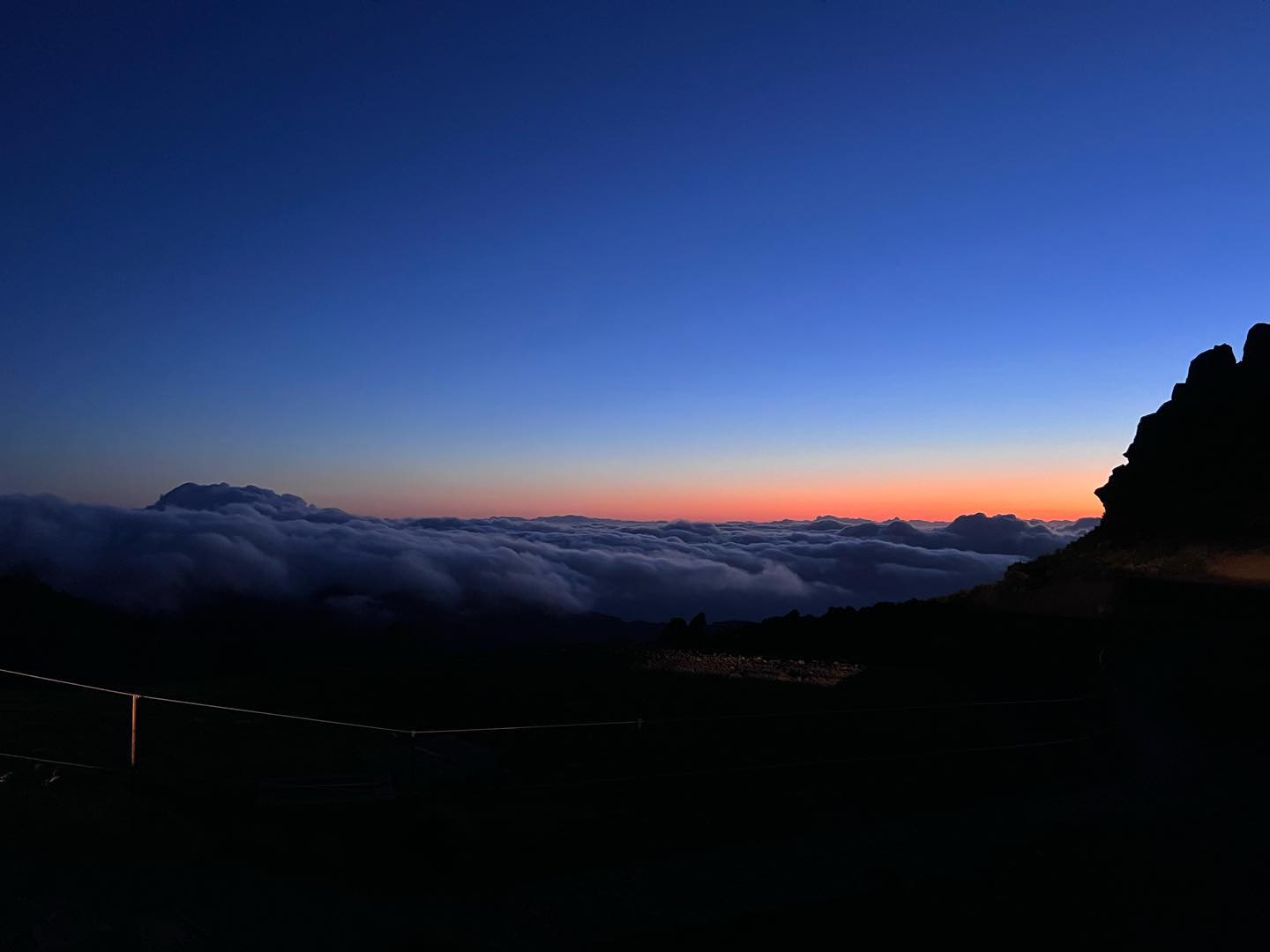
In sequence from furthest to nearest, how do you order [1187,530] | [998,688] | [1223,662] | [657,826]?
1. [1187,530]
2. [998,688]
3. [1223,662]
4. [657,826]

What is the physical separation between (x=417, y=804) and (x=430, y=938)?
2607mm

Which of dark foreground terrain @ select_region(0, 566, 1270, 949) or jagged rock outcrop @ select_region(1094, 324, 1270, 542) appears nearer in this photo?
dark foreground terrain @ select_region(0, 566, 1270, 949)

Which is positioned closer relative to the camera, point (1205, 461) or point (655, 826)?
point (655, 826)

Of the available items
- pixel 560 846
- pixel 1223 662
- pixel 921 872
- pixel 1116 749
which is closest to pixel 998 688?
pixel 1223 662

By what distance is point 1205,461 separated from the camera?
1591 inches

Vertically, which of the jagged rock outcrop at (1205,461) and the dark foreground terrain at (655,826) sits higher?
the jagged rock outcrop at (1205,461)

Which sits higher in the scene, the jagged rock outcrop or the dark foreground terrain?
the jagged rock outcrop

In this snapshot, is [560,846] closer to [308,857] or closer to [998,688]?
[308,857]

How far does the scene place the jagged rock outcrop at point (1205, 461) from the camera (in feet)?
120

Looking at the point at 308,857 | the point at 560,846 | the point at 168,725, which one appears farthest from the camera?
the point at 168,725

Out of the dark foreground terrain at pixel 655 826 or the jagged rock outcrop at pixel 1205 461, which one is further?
the jagged rock outcrop at pixel 1205 461

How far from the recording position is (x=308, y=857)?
5.83 metres

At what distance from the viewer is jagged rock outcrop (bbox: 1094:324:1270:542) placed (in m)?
36.7

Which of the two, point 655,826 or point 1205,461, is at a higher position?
point 1205,461
